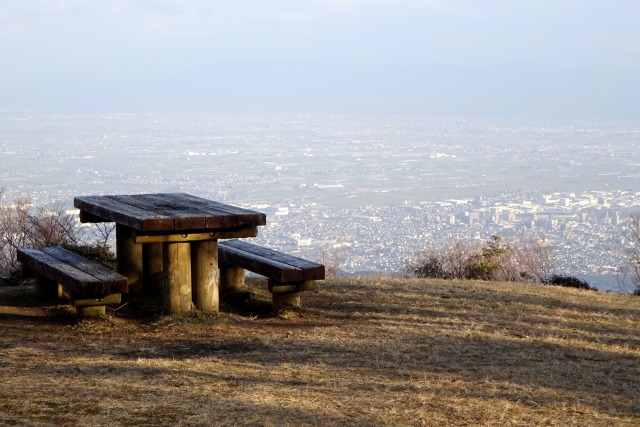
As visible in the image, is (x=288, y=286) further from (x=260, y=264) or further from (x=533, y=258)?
(x=533, y=258)

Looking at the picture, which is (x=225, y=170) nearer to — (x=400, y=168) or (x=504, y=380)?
(x=400, y=168)

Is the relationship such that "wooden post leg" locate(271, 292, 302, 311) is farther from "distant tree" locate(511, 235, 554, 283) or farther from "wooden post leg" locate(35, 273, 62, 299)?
"distant tree" locate(511, 235, 554, 283)

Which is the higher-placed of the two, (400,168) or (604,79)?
(604,79)

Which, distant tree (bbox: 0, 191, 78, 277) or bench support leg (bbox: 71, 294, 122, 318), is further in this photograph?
distant tree (bbox: 0, 191, 78, 277)

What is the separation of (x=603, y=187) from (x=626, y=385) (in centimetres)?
5685

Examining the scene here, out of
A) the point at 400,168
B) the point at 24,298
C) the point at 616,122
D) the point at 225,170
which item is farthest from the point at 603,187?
the point at 616,122

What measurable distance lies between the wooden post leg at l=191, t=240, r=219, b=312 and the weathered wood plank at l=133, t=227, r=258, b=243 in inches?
5.9

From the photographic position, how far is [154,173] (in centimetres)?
5822

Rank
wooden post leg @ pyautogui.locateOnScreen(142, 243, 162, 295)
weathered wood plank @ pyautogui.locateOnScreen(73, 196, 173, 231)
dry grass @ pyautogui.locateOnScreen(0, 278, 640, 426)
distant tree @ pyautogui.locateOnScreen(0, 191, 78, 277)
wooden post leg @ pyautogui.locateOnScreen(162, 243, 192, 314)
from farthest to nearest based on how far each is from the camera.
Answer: distant tree @ pyautogui.locateOnScreen(0, 191, 78, 277)
wooden post leg @ pyautogui.locateOnScreen(142, 243, 162, 295)
wooden post leg @ pyautogui.locateOnScreen(162, 243, 192, 314)
weathered wood plank @ pyautogui.locateOnScreen(73, 196, 173, 231)
dry grass @ pyautogui.locateOnScreen(0, 278, 640, 426)

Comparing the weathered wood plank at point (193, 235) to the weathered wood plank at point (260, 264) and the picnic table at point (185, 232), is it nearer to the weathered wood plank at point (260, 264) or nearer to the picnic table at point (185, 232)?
the picnic table at point (185, 232)

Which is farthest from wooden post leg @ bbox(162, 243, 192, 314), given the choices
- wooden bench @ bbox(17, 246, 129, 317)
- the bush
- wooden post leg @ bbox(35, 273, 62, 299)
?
the bush

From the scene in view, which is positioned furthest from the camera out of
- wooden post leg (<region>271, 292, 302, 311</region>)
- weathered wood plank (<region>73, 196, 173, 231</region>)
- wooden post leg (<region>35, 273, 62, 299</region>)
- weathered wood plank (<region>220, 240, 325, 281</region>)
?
wooden post leg (<region>35, 273, 62, 299</region>)

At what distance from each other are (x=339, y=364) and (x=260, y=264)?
2.06 m

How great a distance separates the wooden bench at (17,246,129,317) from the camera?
7.04 meters
